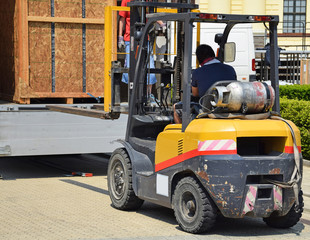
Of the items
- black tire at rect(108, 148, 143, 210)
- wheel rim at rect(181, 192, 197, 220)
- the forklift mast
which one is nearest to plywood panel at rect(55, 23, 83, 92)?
the forklift mast

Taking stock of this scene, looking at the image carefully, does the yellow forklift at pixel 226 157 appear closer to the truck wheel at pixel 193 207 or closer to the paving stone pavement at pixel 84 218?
the truck wheel at pixel 193 207

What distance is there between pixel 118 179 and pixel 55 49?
4210mm

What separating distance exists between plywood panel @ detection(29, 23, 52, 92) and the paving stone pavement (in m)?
1.73

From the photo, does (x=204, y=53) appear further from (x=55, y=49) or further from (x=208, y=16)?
(x=55, y=49)

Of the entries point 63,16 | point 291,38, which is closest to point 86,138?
point 63,16

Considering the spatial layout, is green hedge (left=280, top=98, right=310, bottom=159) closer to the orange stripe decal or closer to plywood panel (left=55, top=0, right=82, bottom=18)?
plywood panel (left=55, top=0, right=82, bottom=18)

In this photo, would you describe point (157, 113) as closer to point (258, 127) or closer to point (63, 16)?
point (258, 127)

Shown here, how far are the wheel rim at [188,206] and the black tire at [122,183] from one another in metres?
1.17

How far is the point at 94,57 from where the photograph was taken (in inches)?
520

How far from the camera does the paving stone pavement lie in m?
7.95

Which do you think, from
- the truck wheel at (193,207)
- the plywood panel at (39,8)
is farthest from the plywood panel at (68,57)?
the truck wheel at (193,207)

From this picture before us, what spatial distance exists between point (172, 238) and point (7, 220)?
7.08 feet

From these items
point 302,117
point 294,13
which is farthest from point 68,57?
point 294,13

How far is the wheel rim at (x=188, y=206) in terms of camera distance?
802cm
